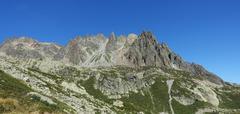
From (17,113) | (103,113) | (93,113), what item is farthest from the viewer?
(103,113)

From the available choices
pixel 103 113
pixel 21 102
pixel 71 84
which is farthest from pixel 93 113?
pixel 71 84

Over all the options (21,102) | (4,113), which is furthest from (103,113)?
(4,113)

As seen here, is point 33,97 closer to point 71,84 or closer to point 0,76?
point 0,76

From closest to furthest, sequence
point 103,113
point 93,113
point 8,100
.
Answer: point 8,100 < point 93,113 < point 103,113

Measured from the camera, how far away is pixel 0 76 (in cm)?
8194

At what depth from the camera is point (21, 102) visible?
1372 inches

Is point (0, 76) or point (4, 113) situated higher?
point (0, 76)

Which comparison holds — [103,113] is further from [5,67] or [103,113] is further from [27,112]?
[27,112]

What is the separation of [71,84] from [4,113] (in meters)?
118

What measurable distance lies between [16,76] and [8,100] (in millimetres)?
61380

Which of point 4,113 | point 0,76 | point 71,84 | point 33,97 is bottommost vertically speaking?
point 4,113

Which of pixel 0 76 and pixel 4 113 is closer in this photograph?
pixel 4 113

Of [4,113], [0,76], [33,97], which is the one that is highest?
[0,76]

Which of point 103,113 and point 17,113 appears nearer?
point 17,113
